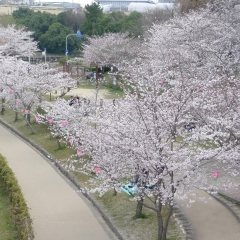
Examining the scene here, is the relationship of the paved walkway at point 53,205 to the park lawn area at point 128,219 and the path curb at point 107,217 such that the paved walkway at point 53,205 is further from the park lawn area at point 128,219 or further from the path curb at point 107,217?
the park lawn area at point 128,219

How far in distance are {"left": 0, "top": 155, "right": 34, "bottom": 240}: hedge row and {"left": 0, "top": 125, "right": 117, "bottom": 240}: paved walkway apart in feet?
1.41

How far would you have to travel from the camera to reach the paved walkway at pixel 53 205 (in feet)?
31.4

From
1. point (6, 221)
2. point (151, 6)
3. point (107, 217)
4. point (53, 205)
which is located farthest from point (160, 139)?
point (151, 6)

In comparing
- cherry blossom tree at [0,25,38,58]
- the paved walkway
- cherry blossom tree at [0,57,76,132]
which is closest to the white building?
cherry blossom tree at [0,25,38,58]

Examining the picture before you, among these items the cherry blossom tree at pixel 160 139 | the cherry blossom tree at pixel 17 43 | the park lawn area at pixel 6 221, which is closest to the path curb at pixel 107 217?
the cherry blossom tree at pixel 160 139

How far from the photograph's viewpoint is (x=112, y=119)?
363 inches

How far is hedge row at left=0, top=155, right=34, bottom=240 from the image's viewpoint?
8759 mm

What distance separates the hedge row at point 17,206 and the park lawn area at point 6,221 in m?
0.17

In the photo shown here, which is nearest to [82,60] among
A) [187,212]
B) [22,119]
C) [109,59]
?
[109,59]

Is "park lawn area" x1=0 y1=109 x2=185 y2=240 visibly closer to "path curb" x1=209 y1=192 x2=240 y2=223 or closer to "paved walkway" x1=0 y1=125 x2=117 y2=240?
"paved walkway" x1=0 y1=125 x2=117 y2=240

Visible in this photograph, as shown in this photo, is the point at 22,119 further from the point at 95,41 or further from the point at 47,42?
the point at 47,42

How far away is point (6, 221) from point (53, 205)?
3.90 ft

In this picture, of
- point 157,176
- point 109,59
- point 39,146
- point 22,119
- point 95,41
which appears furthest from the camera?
point 95,41

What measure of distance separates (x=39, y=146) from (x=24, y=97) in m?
3.65
